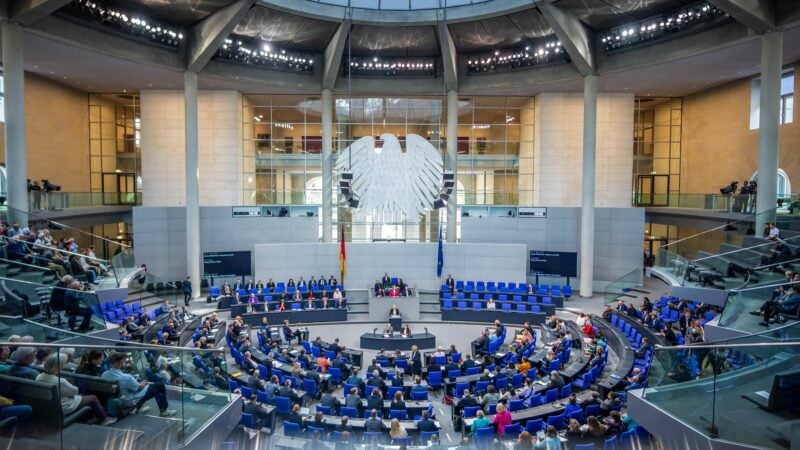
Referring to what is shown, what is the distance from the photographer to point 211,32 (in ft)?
67.5

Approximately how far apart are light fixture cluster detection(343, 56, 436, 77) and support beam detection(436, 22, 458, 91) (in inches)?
54.9

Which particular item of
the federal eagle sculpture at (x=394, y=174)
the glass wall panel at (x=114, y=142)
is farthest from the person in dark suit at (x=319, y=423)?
the glass wall panel at (x=114, y=142)

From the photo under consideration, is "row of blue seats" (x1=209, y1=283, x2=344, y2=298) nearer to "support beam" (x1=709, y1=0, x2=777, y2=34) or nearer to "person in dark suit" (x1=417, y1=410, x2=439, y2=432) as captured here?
"person in dark suit" (x1=417, y1=410, x2=439, y2=432)

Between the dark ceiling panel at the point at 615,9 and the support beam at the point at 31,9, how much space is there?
59.7 feet

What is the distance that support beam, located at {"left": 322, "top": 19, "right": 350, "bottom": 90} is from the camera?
22.4 meters

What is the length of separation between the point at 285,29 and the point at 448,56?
788 centimetres

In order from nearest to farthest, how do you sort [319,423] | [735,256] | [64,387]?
[64,387] < [319,423] < [735,256]

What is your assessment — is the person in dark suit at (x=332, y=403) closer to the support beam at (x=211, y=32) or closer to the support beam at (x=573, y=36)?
the support beam at (x=211, y=32)

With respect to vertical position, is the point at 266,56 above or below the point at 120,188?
above

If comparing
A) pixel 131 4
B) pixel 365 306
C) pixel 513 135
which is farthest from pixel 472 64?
pixel 131 4

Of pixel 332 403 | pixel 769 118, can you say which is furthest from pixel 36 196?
pixel 769 118

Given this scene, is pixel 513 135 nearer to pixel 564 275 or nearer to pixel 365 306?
pixel 564 275

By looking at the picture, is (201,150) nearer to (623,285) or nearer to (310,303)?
(310,303)

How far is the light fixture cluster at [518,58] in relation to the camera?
23.4 meters
